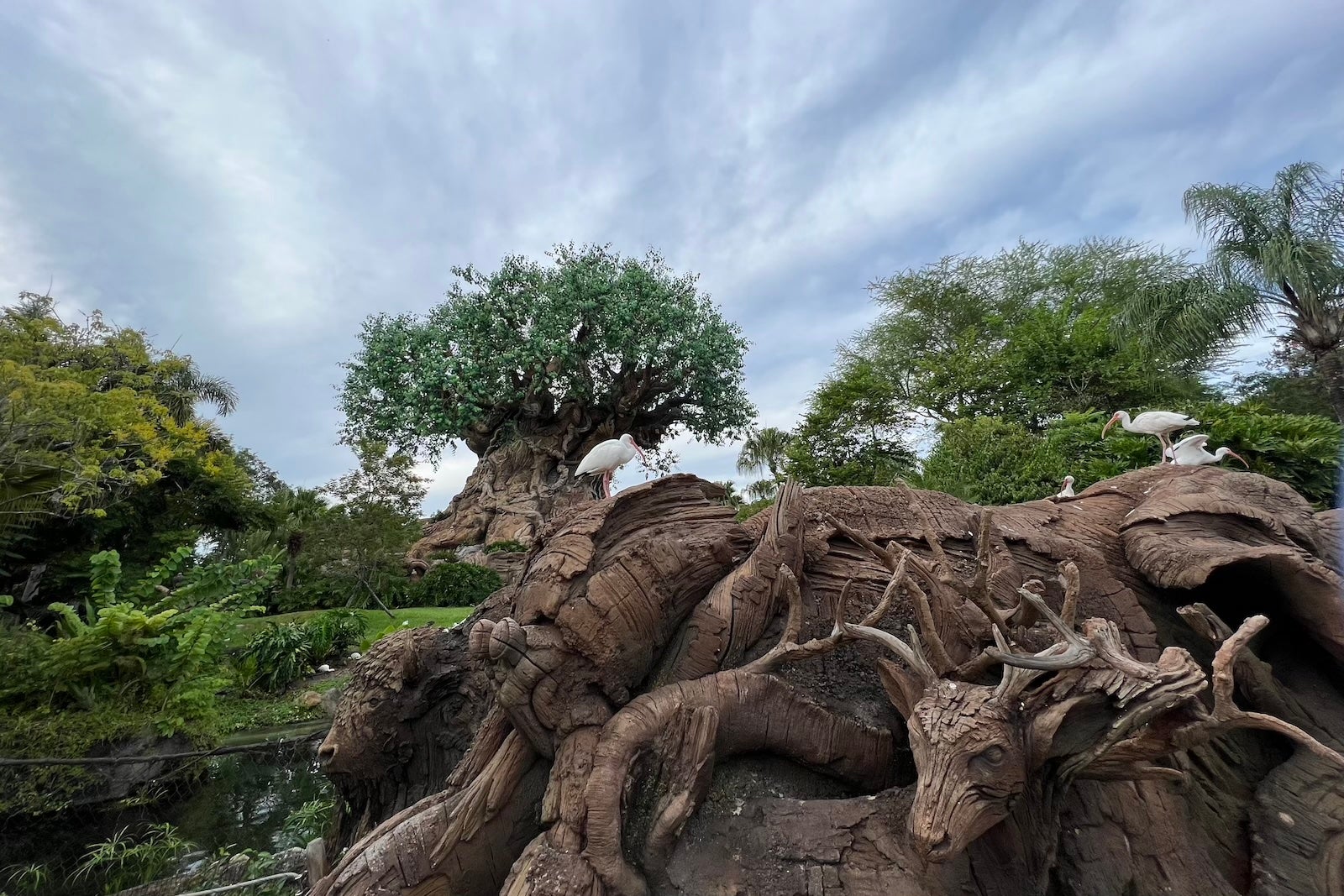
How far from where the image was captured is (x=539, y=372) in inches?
803

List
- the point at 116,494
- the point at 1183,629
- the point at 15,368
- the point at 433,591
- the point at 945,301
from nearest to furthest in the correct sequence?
the point at 1183,629 → the point at 15,368 → the point at 116,494 → the point at 433,591 → the point at 945,301

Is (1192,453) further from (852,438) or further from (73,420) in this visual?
(73,420)

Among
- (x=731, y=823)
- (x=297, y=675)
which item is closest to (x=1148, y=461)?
(x=731, y=823)

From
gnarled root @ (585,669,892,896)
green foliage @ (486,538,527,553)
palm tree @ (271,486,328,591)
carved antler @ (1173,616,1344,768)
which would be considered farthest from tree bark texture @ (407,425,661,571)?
carved antler @ (1173,616,1344,768)

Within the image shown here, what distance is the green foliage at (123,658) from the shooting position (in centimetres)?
628

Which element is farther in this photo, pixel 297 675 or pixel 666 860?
pixel 297 675

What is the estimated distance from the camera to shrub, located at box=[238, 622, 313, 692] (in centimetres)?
Answer: 998

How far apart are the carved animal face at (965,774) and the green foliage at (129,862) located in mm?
5282

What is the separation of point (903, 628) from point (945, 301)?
22553 mm

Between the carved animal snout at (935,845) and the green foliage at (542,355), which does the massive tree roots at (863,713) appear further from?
the green foliage at (542,355)

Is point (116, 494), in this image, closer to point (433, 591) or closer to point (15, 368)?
point (15, 368)

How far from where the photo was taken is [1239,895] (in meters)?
2.33

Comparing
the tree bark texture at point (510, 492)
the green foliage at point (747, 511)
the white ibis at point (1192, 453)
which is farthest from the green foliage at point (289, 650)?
the white ibis at point (1192, 453)

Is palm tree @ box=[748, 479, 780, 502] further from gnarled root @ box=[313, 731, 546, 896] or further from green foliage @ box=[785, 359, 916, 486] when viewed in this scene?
gnarled root @ box=[313, 731, 546, 896]
